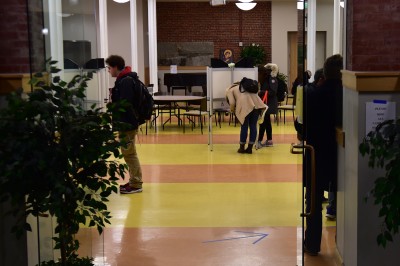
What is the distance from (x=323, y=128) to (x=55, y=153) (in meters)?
2.56

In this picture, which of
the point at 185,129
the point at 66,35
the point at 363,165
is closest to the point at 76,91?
the point at 66,35

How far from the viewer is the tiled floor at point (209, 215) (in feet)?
17.7

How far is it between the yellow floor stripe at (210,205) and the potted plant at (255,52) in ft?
52.1

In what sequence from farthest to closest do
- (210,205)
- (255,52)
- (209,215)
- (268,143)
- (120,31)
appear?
(255,52) → (120,31) → (268,143) → (210,205) → (209,215)

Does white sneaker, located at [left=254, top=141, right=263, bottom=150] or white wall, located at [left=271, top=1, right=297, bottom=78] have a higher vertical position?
white wall, located at [left=271, top=1, right=297, bottom=78]

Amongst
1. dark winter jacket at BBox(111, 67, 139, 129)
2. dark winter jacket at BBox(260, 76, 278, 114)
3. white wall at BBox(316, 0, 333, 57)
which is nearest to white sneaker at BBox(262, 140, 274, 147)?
dark winter jacket at BBox(260, 76, 278, 114)

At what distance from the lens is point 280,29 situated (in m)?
24.4

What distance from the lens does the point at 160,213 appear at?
6.97 metres

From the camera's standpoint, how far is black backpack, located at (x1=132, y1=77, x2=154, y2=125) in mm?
7629

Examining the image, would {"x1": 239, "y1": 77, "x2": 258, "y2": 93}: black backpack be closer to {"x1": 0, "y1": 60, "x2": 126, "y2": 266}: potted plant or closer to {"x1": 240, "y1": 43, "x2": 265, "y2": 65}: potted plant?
{"x1": 0, "y1": 60, "x2": 126, "y2": 266}: potted plant

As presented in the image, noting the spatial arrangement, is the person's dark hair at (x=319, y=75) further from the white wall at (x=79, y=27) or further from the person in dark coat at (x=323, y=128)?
the white wall at (x=79, y=27)

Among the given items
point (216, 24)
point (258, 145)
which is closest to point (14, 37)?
point (258, 145)

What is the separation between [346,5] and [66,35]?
6.61ft

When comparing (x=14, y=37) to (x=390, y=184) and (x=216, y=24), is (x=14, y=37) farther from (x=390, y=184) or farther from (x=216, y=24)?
(x=216, y=24)
